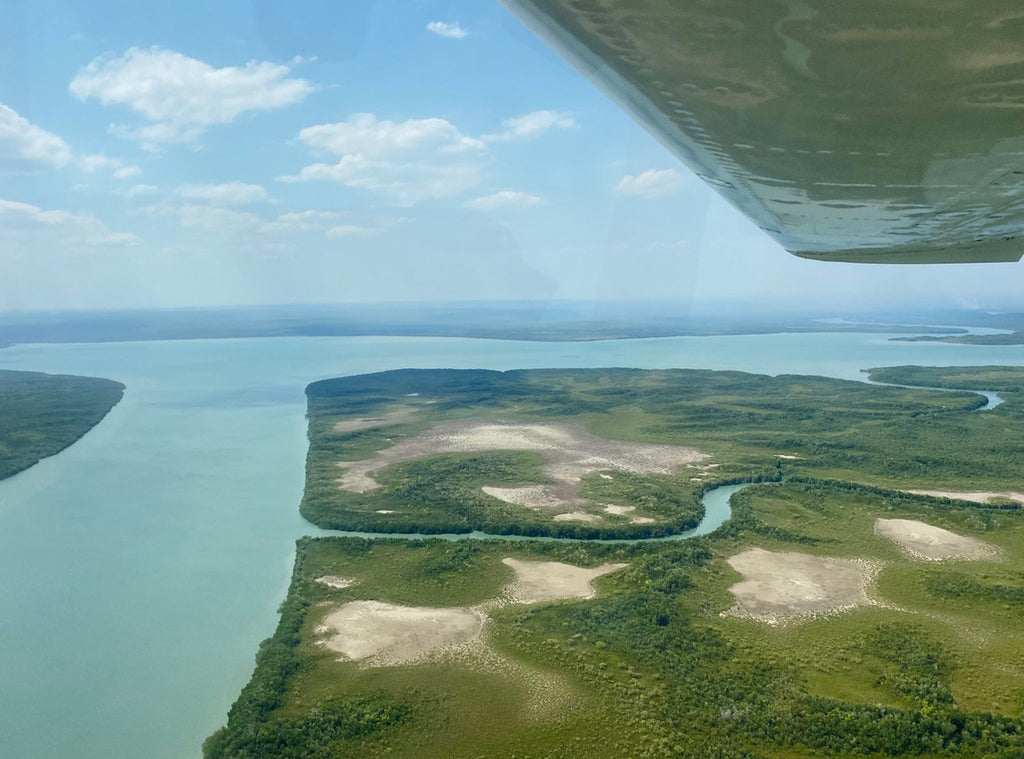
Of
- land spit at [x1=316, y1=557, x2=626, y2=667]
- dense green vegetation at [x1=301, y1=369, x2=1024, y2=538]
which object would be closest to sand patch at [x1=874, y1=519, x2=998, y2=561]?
dense green vegetation at [x1=301, y1=369, x2=1024, y2=538]

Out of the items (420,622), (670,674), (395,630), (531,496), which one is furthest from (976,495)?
(395,630)

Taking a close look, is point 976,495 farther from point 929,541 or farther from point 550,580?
point 550,580

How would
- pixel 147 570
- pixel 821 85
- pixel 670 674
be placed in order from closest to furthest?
pixel 821 85 → pixel 670 674 → pixel 147 570

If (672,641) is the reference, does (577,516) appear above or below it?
above

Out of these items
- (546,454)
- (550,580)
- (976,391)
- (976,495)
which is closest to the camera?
(550,580)

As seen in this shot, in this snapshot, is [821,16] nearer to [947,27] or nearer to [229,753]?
[947,27]

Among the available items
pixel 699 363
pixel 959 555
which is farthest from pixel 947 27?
pixel 699 363
